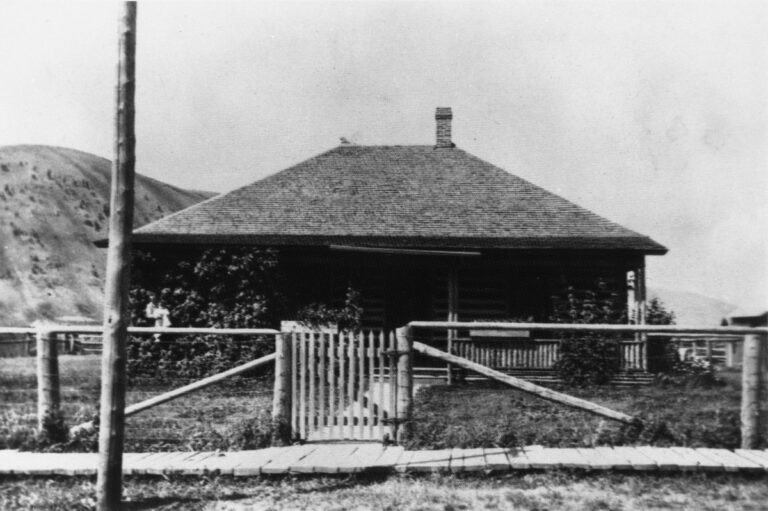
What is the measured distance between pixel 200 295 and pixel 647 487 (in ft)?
34.8

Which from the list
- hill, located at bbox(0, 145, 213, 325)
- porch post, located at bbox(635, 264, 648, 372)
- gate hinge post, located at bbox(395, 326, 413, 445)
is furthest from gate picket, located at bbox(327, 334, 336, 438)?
hill, located at bbox(0, 145, 213, 325)

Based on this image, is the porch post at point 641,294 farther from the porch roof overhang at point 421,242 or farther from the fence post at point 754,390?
the fence post at point 754,390

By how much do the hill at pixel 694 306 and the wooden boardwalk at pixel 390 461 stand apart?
78.8m

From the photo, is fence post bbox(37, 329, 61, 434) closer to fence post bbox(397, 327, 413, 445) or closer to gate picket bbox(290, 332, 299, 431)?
gate picket bbox(290, 332, 299, 431)

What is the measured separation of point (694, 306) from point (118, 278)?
106m

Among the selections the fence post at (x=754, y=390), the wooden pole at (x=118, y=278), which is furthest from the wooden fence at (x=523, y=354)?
the wooden pole at (x=118, y=278)

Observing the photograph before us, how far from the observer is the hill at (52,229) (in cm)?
4584

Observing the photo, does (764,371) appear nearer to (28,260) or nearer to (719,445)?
(719,445)

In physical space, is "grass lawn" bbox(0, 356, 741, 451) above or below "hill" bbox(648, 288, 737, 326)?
above

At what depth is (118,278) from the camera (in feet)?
16.8

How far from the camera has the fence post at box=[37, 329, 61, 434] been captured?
6.96 meters

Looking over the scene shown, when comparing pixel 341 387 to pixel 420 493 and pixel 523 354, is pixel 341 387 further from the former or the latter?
pixel 523 354

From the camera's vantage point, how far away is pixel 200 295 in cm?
1400

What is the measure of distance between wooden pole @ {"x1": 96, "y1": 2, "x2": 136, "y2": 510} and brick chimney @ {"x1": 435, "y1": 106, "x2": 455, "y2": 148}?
15644 mm
